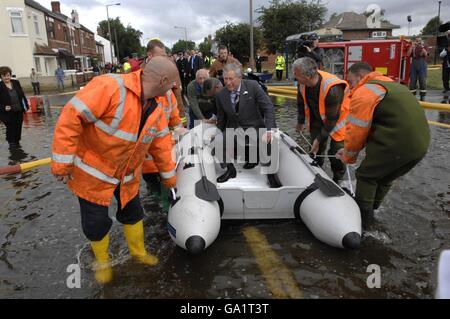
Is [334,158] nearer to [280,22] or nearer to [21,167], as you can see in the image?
[21,167]

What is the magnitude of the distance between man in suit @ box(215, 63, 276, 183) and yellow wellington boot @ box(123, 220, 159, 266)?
1654mm

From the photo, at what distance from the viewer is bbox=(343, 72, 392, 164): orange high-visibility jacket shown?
3178mm

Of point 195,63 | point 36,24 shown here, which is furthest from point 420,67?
point 36,24

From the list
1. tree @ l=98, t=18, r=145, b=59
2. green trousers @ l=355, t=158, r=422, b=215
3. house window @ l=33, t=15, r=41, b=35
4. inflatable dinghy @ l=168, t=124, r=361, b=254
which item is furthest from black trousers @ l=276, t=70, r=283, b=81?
tree @ l=98, t=18, r=145, b=59

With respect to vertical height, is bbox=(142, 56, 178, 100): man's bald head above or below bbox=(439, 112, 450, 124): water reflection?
above

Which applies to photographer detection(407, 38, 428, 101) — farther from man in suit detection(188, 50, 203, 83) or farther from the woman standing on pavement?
the woman standing on pavement

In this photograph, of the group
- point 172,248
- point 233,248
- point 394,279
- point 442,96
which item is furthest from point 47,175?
point 442,96

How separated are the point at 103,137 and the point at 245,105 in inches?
92.3

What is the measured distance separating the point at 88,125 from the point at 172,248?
1481mm

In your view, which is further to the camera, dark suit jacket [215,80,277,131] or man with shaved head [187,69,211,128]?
man with shaved head [187,69,211,128]

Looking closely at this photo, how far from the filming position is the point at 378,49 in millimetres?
13773

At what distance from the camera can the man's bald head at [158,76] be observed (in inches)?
104

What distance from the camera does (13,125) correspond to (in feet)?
25.1

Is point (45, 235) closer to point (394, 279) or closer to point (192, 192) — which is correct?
point (192, 192)
